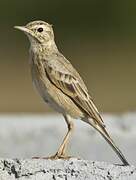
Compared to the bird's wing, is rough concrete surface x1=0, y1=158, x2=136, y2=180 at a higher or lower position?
lower

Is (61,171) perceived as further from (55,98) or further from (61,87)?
(61,87)

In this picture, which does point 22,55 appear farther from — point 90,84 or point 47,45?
point 47,45

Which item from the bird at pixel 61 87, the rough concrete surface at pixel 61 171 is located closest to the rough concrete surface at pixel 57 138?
the bird at pixel 61 87

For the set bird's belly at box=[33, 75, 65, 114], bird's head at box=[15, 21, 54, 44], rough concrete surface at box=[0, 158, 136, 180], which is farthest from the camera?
bird's head at box=[15, 21, 54, 44]

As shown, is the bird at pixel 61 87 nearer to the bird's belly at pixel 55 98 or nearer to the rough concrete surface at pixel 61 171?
the bird's belly at pixel 55 98

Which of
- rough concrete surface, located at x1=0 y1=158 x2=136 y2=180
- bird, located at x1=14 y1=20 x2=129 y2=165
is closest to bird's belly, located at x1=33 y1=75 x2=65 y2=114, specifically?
bird, located at x1=14 y1=20 x2=129 y2=165

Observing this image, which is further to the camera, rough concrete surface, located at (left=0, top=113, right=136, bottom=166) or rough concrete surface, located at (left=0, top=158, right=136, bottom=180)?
rough concrete surface, located at (left=0, top=113, right=136, bottom=166)

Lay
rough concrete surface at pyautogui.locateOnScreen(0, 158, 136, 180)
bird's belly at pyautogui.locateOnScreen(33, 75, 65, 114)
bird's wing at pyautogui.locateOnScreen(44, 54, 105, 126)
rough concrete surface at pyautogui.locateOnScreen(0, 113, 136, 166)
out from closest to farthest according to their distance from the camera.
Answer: rough concrete surface at pyautogui.locateOnScreen(0, 158, 136, 180) < bird's belly at pyautogui.locateOnScreen(33, 75, 65, 114) < bird's wing at pyautogui.locateOnScreen(44, 54, 105, 126) < rough concrete surface at pyautogui.locateOnScreen(0, 113, 136, 166)

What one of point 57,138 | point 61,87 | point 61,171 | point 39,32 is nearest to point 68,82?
point 61,87

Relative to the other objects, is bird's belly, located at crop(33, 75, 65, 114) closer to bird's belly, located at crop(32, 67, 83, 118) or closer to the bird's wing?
bird's belly, located at crop(32, 67, 83, 118)
